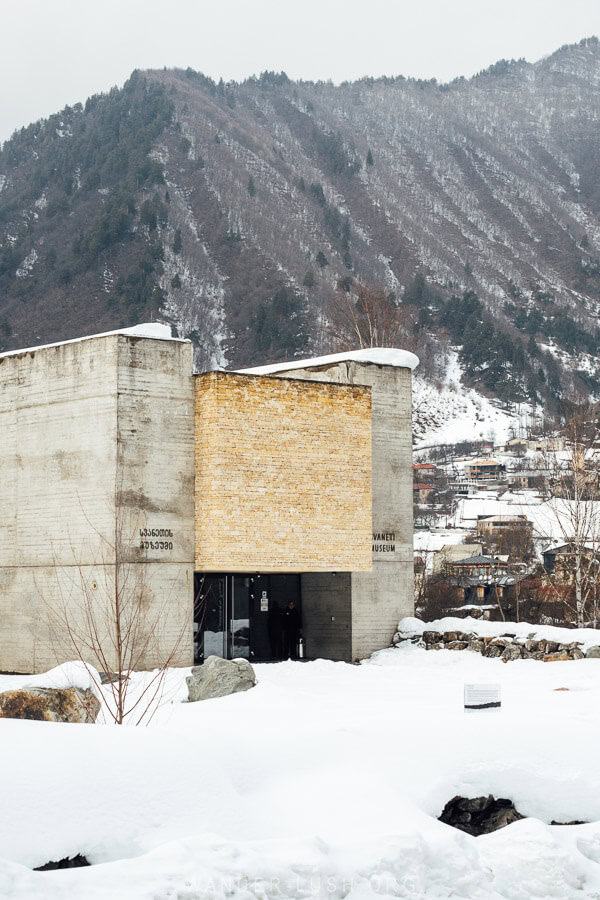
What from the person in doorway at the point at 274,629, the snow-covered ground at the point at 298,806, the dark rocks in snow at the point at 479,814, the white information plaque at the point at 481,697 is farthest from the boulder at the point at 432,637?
the dark rocks in snow at the point at 479,814

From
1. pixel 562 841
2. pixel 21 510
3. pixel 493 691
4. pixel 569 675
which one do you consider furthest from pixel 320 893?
pixel 21 510

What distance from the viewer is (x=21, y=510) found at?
95.5 feet

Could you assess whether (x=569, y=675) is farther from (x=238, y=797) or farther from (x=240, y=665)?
(x=238, y=797)

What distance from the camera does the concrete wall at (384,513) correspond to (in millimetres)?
30984

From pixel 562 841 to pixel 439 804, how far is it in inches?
78.0

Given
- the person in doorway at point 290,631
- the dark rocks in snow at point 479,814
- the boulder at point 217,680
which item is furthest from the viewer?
the person in doorway at point 290,631

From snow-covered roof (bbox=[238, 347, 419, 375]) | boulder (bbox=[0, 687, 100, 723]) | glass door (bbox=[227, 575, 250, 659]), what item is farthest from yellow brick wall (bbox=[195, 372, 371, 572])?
boulder (bbox=[0, 687, 100, 723])

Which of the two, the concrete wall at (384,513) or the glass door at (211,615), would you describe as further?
the concrete wall at (384,513)

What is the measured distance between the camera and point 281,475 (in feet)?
93.8

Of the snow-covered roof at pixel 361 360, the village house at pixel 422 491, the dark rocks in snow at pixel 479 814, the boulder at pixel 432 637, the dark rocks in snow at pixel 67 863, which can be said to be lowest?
the dark rocks in snow at pixel 479 814

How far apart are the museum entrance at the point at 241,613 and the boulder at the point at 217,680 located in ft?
19.5

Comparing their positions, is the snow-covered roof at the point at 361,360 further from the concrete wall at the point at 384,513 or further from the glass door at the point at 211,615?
the glass door at the point at 211,615

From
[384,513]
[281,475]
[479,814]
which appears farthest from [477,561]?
[479,814]

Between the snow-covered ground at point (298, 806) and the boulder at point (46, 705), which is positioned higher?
the boulder at point (46, 705)
